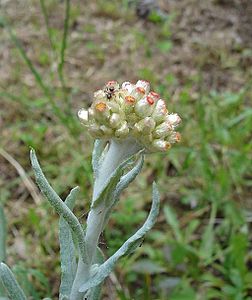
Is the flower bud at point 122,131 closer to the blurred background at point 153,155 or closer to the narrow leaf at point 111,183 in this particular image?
the narrow leaf at point 111,183

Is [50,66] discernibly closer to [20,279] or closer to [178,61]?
[178,61]

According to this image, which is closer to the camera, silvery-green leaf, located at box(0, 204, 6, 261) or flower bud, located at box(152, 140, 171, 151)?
flower bud, located at box(152, 140, 171, 151)

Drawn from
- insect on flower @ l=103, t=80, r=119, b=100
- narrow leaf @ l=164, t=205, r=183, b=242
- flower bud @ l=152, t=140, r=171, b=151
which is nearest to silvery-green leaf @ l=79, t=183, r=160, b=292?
flower bud @ l=152, t=140, r=171, b=151

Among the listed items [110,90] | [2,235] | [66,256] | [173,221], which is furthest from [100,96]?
[173,221]

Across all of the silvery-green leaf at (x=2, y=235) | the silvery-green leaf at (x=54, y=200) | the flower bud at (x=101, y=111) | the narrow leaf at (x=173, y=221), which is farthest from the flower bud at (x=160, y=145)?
the narrow leaf at (x=173, y=221)

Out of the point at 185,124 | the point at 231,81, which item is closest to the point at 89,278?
the point at 185,124

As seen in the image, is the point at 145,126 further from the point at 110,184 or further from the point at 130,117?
the point at 110,184

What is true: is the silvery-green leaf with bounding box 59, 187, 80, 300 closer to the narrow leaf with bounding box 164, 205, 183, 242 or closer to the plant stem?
the plant stem
